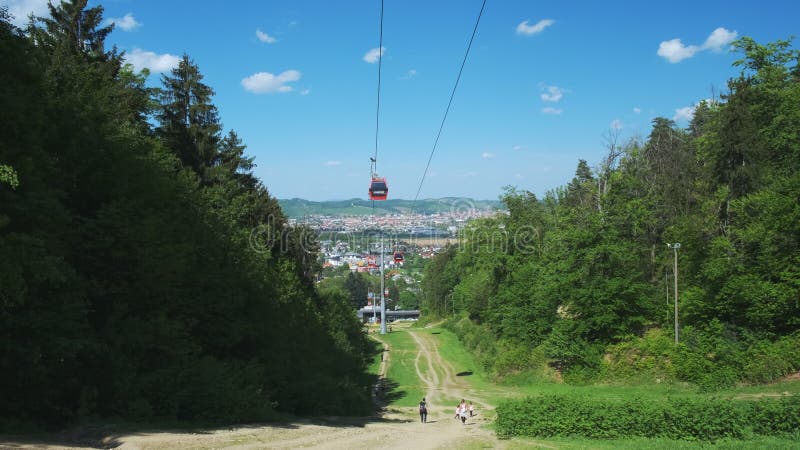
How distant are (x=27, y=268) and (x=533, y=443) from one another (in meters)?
17.2

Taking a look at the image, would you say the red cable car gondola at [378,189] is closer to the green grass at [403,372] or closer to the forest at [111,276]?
the forest at [111,276]

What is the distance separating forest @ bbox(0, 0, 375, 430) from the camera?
51.6 ft

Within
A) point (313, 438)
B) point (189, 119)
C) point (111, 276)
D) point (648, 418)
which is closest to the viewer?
point (313, 438)

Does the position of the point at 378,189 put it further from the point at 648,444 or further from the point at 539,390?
the point at 648,444

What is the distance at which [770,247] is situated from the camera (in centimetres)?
3603

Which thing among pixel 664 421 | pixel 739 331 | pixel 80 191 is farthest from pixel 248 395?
pixel 739 331

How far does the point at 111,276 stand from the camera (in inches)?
834

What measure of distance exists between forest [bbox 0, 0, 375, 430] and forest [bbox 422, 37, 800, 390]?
19952 mm

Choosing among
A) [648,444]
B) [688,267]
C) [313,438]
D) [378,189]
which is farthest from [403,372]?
[648,444]

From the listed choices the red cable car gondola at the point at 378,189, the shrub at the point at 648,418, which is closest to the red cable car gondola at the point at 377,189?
the red cable car gondola at the point at 378,189

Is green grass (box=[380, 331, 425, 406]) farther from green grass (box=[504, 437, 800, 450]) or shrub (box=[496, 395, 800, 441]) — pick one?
green grass (box=[504, 437, 800, 450])

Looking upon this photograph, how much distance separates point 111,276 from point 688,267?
3783 cm

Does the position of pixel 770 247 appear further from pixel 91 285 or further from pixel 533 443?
pixel 91 285

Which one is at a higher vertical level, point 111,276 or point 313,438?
point 111,276
